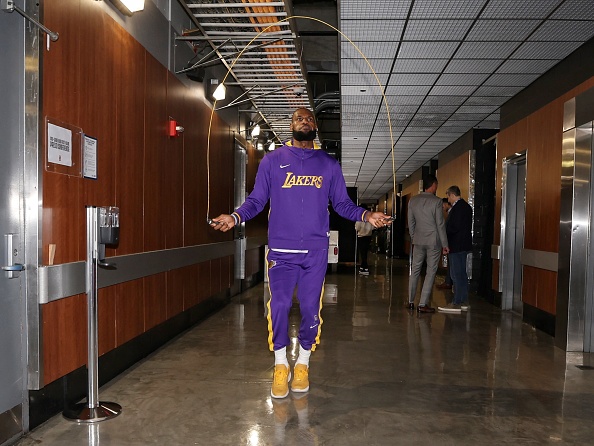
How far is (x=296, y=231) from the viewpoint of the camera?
327 cm

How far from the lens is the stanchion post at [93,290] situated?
2787 millimetres

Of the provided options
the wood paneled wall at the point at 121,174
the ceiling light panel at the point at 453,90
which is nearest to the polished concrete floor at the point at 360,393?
the wood paneled wall at the point at 121,174

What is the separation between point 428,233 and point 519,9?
274 centimetres

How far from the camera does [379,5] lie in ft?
16.0

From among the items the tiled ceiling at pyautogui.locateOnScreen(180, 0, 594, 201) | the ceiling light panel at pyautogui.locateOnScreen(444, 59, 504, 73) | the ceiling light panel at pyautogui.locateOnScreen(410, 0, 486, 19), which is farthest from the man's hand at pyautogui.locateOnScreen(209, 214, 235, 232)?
the ceiling light panel at pyautogui.locateOnScreen(444, 59, 504, 73)

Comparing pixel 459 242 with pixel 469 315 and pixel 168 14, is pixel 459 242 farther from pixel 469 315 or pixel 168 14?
pixel 168 14

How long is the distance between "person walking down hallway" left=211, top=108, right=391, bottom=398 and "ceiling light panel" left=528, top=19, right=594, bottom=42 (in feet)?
10.5

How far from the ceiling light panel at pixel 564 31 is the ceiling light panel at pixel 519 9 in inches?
9.7

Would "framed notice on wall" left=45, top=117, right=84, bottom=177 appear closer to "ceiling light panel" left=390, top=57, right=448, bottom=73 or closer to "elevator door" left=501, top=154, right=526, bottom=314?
"ceiling light panel" left=390, top=57, right=448, bottom=73

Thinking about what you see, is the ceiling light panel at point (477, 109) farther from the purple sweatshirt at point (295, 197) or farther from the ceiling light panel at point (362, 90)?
the purple sweatshirt at point (295, 197)

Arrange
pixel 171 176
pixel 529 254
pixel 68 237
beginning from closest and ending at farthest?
pixel 68 237
pixel 171 176
pixel 529 254

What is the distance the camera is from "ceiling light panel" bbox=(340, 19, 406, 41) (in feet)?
17.4

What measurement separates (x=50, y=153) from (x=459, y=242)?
5937 mm

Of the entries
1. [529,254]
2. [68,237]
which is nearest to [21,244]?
[68,237]
